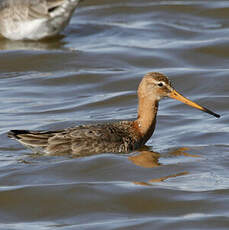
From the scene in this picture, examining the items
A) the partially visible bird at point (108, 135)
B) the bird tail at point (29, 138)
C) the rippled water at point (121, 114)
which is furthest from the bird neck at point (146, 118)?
the bird tail at point (29, 138)

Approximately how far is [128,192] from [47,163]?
1489mm

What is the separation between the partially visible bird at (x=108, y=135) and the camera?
1055 cm

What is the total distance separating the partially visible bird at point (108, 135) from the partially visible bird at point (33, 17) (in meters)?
6.63

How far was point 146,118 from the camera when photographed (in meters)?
11.2

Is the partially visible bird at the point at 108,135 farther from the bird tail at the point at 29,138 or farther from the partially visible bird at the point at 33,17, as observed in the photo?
the partially visible bird at the point at 33,17

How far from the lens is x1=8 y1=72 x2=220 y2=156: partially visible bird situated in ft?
34.6

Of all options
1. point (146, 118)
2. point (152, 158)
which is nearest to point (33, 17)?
point (146, 118)

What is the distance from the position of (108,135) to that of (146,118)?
0.75 metres

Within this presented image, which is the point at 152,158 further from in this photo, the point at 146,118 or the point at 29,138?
the point at 29,138

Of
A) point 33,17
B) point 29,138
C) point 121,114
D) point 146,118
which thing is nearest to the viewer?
point 29,138

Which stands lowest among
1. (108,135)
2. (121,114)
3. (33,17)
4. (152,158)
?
(152,158)

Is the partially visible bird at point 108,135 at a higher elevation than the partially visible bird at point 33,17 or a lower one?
lower

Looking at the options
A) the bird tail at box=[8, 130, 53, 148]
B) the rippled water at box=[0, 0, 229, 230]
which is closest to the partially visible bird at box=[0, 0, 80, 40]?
the rippled water at box=[0, 0, 229, 230]

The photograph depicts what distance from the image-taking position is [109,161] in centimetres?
1037
